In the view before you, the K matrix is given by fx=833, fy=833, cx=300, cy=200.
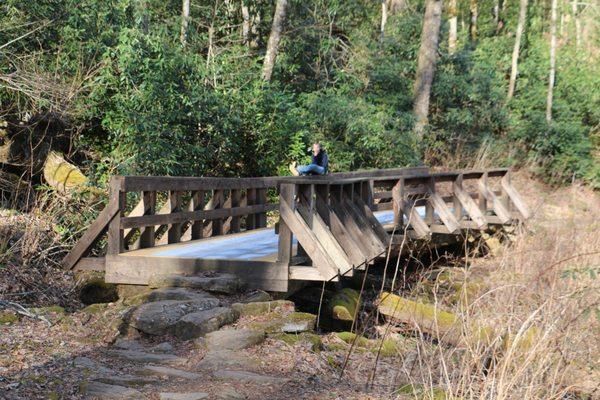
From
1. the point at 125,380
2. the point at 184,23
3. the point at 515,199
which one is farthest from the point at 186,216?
the point at 184,23

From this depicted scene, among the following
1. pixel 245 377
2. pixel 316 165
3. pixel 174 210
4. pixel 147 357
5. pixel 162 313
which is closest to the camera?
pixel 245 377

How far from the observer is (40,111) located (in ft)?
45.6

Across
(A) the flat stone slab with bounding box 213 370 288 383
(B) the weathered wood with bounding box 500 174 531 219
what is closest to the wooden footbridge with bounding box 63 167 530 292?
(A) the flat stone slab with bounding box 213 370 288 383

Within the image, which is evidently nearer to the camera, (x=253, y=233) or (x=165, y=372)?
(x=165, y=372)

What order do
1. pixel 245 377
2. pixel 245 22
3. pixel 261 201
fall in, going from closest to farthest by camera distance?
pixel 245 377, pixel 261 201, pixel 245 22

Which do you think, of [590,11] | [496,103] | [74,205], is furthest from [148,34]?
[590,11]

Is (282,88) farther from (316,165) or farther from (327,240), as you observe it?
(327,240)

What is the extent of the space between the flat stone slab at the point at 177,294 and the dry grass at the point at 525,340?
2339mm

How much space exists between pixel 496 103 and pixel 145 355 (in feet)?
76.1

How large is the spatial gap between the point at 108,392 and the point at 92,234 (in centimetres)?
414

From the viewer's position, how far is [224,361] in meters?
7.06

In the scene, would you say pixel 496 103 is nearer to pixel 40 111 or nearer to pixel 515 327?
pixel 40 111

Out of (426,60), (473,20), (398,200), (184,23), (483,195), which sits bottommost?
(483,195)

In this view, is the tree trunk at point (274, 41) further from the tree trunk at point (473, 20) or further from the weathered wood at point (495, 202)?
the tree trunk at point (473, 20)
